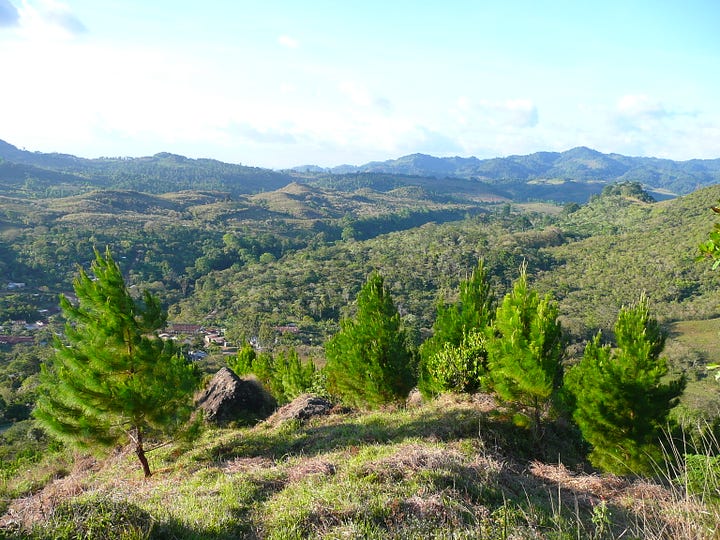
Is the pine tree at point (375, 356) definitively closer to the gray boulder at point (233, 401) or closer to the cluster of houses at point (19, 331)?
the gray boulder at point (233, 401)

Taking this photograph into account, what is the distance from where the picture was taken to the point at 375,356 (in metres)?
16.0

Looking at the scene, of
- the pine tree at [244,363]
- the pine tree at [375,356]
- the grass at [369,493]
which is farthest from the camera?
the pine tree at [244,363]

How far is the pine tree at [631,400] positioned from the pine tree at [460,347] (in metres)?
3.65

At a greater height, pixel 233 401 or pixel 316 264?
pixel 233 401

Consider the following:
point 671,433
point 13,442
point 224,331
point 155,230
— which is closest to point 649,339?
point 671,433

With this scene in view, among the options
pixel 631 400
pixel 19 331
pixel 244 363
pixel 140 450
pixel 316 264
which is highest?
pixel 631 400

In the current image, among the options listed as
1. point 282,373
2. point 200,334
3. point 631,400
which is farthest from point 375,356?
point 200,334

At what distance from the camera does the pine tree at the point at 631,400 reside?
474 inches

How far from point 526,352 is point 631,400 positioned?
3171mm

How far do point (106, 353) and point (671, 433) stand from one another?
14.7 meters

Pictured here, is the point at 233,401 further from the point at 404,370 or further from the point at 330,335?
the point at 330,335

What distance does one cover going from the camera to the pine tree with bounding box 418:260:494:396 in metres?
15.2

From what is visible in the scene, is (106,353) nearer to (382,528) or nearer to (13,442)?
(382,528)

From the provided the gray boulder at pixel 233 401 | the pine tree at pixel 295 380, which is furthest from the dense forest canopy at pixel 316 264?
the gray boulder at pixel 233 401
